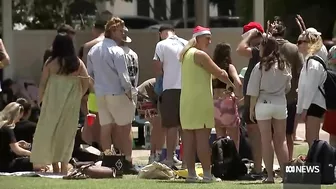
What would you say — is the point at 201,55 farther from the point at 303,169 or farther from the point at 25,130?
the point at 25,130

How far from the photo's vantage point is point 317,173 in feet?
32.9

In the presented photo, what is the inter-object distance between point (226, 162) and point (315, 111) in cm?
118

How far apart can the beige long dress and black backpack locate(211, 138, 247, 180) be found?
1.73 m

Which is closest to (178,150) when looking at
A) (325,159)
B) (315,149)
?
(315,149)

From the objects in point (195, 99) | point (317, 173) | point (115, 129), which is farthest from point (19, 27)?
point (317, 173)

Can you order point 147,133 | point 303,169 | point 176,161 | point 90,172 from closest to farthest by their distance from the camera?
point 303,169, point 90,172, point 176,161, point 147,133

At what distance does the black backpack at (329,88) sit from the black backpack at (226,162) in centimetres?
122

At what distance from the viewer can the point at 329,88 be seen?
1101cm

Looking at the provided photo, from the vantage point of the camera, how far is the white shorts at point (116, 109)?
12.1 m

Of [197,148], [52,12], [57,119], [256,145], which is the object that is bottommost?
[256,145]

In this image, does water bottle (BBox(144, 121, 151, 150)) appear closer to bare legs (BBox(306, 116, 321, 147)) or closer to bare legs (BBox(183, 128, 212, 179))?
bare legs (BBox(183, 128, 212, 179))

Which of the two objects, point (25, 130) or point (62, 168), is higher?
point (25, 130)

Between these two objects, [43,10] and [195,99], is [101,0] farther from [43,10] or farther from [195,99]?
[195,99]

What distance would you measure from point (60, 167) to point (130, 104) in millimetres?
1139
